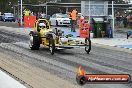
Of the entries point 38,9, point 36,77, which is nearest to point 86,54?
point 36,77

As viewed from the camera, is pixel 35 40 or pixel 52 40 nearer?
pixel 52 40

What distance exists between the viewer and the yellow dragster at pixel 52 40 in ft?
51.2

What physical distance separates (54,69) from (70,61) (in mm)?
1980

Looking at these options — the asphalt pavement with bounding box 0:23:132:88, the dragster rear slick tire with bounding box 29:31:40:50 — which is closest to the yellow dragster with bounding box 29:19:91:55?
the dragster rear slick tire with bounding box 29:31:40:50

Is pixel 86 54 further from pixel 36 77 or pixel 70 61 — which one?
pixel 36 77

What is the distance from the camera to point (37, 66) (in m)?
12.3

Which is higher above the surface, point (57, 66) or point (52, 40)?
point (52, 40)

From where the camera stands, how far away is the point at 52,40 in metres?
15.4

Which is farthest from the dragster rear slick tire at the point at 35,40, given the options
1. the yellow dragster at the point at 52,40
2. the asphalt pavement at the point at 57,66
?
Result: the asphalt pavement at the point at 57,66

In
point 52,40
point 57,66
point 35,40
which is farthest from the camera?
point 35,40

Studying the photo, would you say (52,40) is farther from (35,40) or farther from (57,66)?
(57,66)

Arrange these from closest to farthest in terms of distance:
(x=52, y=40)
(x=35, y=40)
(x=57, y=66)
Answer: (x=57, y=66)
(x=52, y=40)
(x=35, y=40)

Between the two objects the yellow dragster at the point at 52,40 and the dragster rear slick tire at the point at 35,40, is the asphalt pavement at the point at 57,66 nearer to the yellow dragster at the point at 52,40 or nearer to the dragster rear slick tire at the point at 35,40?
the yellow dragster at the point at 52,40

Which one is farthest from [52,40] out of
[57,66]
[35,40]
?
[57,66]
